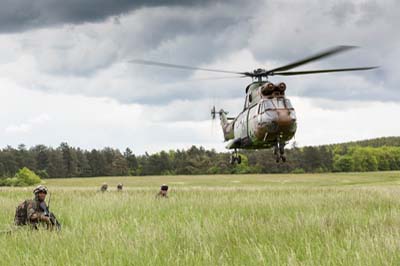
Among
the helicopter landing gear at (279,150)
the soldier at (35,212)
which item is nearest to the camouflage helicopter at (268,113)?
the helicopter landing gear at (279,150)

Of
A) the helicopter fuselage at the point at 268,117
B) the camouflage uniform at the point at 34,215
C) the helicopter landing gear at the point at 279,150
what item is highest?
the helicopter fuselage at the point at 268,117

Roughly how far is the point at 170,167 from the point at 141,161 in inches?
467

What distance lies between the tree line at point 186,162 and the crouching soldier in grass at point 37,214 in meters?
88.0

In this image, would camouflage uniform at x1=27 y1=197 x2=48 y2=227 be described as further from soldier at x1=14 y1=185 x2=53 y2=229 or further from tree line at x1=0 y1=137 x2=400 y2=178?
tree line at x1=0 y1=137 x2=400 y2=178

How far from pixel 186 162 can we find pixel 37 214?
331 ft

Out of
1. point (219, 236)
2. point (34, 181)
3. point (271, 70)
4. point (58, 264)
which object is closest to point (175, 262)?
point (58, 264)

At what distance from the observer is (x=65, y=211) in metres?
11.9

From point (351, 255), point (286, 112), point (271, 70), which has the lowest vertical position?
point (351, 255)

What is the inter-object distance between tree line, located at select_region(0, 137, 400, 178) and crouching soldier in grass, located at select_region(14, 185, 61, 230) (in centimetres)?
8803

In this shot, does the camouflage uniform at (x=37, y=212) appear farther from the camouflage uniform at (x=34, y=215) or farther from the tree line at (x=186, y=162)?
the tree line at (x=186, y=162)

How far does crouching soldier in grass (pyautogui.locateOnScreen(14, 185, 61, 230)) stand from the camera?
8.50 m

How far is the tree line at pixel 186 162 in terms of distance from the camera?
100 metres

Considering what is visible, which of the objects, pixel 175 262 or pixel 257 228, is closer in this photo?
pixel 175 262

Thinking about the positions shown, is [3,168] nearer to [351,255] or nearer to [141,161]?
[141,161]
